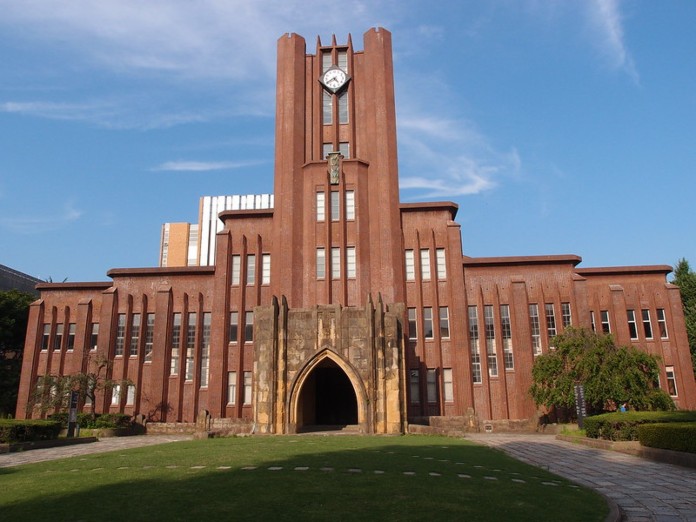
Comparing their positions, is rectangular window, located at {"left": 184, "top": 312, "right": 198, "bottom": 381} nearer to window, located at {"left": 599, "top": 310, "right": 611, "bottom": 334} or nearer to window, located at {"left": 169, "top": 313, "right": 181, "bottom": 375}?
window, located at {"left": 169, "top": 313, "right": 181, "bottom": 375}

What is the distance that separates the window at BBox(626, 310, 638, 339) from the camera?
121 ft

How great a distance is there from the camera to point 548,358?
101 ft

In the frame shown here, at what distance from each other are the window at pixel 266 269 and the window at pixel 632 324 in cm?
2272

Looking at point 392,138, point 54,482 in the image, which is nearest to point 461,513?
point 54,482

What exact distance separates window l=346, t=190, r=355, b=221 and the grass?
2250 cm

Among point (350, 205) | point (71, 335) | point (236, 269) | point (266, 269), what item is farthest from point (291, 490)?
point (71, 335)

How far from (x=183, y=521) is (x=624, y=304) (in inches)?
1382

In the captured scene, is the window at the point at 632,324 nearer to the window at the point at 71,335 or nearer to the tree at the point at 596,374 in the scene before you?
the tree at the point at 596,374

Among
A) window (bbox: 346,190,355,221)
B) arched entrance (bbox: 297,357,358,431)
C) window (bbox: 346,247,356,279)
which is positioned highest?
window (bbox: 346,190,355,221)

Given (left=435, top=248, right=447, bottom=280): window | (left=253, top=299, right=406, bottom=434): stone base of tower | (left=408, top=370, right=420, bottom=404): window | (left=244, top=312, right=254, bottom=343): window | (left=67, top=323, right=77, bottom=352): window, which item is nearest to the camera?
(left=253, top=299, right=406, bottom=434): stone base of tower

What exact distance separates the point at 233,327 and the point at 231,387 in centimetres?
364

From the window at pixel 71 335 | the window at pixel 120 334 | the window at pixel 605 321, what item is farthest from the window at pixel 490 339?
the window at pixel 71 335

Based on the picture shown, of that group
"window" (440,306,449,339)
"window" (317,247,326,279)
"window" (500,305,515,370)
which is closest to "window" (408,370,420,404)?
"window" (440,306,449,339)

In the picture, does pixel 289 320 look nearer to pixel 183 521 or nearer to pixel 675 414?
pixel 675 414
